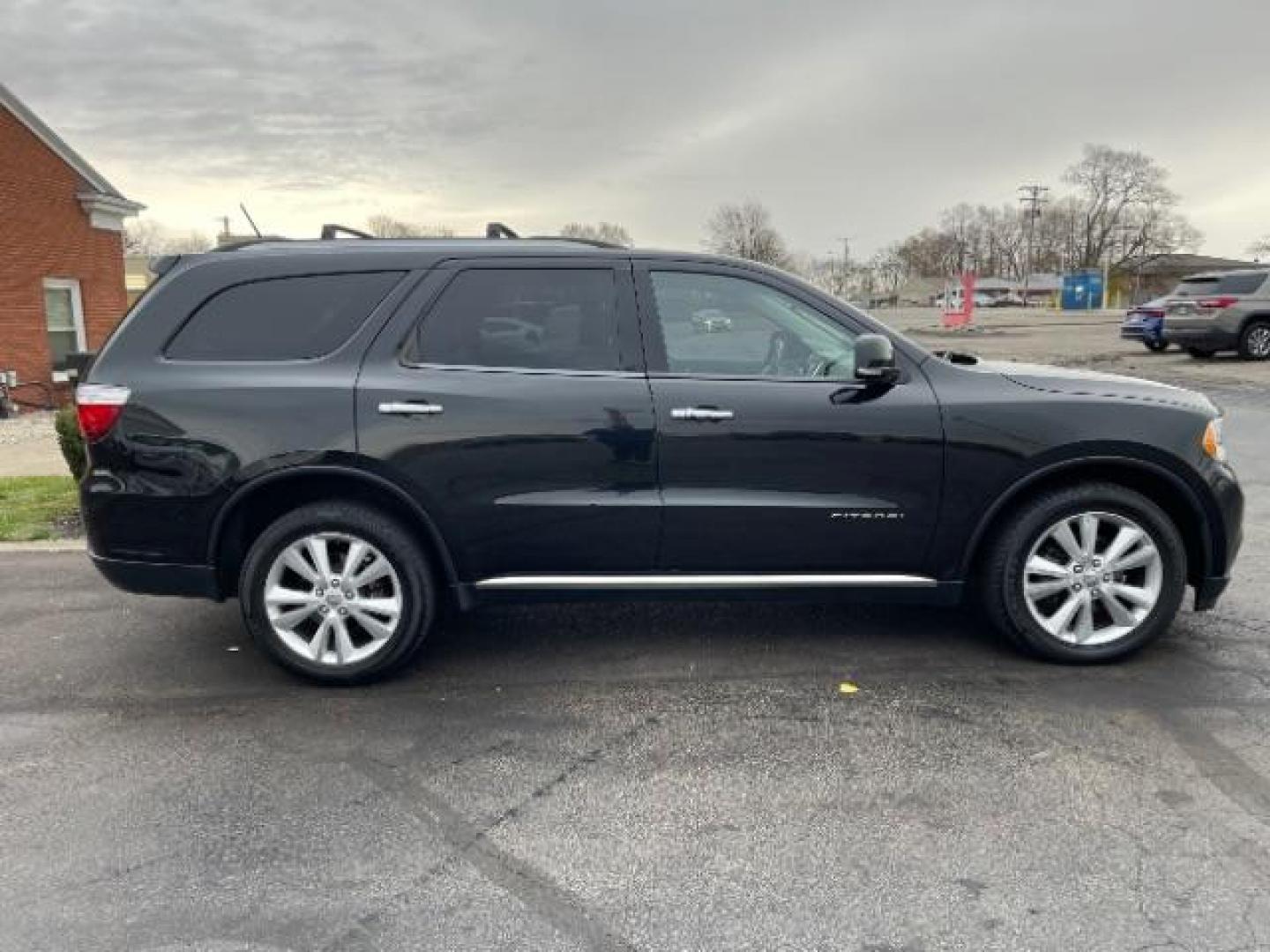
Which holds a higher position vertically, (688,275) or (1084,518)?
(688,275)

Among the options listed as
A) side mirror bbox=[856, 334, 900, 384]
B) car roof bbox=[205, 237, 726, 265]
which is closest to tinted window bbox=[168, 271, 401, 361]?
car roof bbox=[205, 237, 726, 265]

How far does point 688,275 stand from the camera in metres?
4.07

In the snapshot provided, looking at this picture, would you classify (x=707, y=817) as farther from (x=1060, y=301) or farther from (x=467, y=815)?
(x=1060, y=301)

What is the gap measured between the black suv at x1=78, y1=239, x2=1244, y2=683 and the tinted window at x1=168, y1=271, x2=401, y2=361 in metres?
0.01

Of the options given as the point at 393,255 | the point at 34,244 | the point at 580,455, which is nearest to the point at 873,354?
the point at 580,455

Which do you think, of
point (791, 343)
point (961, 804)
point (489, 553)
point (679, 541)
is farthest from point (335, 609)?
point (961, 804)

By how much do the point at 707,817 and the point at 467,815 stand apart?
76cm

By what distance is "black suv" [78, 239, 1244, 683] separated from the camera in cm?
388

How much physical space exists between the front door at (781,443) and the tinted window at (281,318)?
3.95ft

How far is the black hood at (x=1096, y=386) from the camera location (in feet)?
13.2

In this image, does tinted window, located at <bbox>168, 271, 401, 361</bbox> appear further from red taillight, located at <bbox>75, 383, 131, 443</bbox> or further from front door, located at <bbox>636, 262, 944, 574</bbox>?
front door, located at <bbox>636, 262, 944, 574</bbox>

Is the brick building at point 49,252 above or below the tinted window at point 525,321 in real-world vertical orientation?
above

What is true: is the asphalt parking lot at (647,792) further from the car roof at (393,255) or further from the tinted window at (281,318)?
the car roof at (393,255)

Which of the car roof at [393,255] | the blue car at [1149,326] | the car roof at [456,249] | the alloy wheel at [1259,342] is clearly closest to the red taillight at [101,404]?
the car roof at [393,255]
